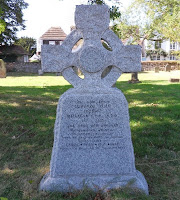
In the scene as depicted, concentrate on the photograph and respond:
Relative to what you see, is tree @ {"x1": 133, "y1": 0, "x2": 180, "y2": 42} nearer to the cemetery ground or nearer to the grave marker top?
the cemetery ground

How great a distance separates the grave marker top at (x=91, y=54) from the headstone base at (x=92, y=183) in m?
1.23

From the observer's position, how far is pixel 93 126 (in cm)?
305

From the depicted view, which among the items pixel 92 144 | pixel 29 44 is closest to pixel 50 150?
pixel 92 144

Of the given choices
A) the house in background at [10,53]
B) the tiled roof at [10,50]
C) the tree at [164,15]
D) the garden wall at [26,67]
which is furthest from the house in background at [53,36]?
the tree at [164,15]

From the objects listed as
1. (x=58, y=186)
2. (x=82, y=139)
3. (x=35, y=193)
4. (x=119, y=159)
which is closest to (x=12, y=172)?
(x=35, y=193)

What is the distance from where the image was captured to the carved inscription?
9.89 feet

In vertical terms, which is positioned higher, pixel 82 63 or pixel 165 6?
pixel 165 6

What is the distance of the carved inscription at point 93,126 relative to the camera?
3.02 metres

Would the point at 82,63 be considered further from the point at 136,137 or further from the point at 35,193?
the point at 136,137

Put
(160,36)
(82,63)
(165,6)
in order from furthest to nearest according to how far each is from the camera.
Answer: (160,36) → (165,6) → (82,63)

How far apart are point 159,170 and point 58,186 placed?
1.61m

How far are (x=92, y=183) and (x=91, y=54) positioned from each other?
1654 millimetres

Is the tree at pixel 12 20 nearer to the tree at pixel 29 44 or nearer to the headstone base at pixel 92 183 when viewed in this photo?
the tree at pixel 29 44

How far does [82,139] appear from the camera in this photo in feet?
10.1
